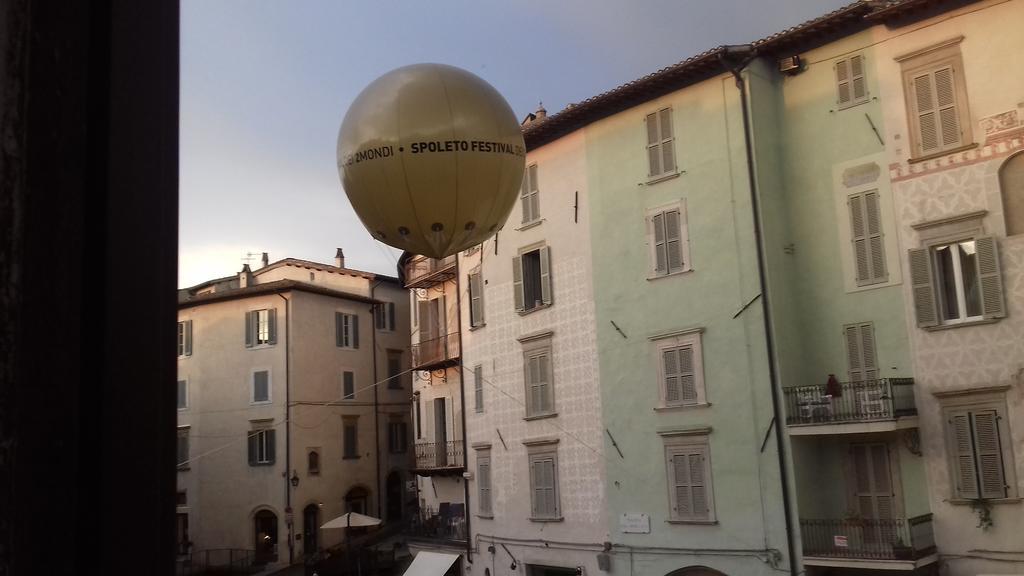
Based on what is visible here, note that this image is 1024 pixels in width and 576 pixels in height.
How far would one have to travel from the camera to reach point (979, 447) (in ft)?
61.6

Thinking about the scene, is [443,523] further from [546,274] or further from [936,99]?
[936,99]

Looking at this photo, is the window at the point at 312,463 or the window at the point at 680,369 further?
the window at the point at 312,463

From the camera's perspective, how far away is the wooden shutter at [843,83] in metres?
21.6

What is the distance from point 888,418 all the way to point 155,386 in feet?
65.2

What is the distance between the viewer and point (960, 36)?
19859 millimetres

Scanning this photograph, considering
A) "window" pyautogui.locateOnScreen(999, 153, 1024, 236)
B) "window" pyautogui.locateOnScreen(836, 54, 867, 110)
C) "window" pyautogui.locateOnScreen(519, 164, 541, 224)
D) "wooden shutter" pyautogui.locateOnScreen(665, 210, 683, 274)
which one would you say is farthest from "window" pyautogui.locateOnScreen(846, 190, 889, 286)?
"window" pyautogui.locateOnScreen(519, 164, 541, 224)

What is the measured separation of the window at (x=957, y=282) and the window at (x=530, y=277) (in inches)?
405

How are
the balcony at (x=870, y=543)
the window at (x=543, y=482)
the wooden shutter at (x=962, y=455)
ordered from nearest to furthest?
1. the balcony at (x=870, y=543)
2. the wooden shutter at (x=962, y=455)
3. the window at (x=543, y=482)

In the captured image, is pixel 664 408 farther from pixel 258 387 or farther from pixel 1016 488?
pixel 258 387

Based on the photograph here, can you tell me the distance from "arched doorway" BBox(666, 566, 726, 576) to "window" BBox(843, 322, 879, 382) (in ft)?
18.0

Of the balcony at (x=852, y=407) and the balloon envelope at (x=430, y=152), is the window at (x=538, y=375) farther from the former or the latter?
the balloon envelope at (x=430, y=152)

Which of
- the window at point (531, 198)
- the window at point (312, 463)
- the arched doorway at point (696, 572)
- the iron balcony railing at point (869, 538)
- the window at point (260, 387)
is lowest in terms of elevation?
the arched doorway at point (696, 572)

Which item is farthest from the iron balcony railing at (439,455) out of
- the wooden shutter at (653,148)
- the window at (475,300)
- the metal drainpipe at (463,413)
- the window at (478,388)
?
the wooden shutter at (653,148)

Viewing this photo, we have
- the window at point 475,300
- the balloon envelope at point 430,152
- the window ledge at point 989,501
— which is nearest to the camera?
the balloon envelope at point 430,152
